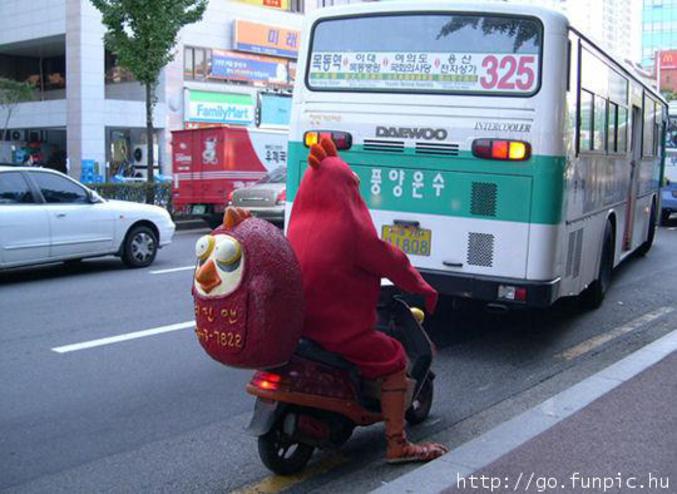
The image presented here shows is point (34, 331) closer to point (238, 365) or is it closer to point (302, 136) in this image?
point (302, 136)

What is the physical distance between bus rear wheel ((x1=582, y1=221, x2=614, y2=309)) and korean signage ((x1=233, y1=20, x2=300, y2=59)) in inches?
1270

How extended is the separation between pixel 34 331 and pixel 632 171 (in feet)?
25.6

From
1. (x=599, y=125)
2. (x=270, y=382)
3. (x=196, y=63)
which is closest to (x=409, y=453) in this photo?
(x=270, y=382)

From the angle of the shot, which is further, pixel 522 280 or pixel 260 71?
pixel 260 71

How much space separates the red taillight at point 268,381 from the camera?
4.25 meters

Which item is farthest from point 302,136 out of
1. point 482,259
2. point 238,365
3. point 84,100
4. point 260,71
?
point 260,71

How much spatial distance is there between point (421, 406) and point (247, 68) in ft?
121

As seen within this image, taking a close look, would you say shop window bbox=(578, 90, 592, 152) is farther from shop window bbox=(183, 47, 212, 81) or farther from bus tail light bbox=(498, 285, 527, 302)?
shop window bbox=(183, 47, 212, 81)

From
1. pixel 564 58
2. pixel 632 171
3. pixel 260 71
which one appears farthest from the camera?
pixel 260 71

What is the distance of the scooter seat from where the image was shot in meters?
4.35

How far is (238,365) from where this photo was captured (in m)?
4.00

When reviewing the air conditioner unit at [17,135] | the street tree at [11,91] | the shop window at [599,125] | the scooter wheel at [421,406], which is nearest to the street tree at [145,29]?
the shop window at [599,125]

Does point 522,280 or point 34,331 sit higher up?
point 522,280

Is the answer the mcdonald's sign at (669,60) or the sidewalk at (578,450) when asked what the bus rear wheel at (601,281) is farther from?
the mcdonald's sign at (669,60)
